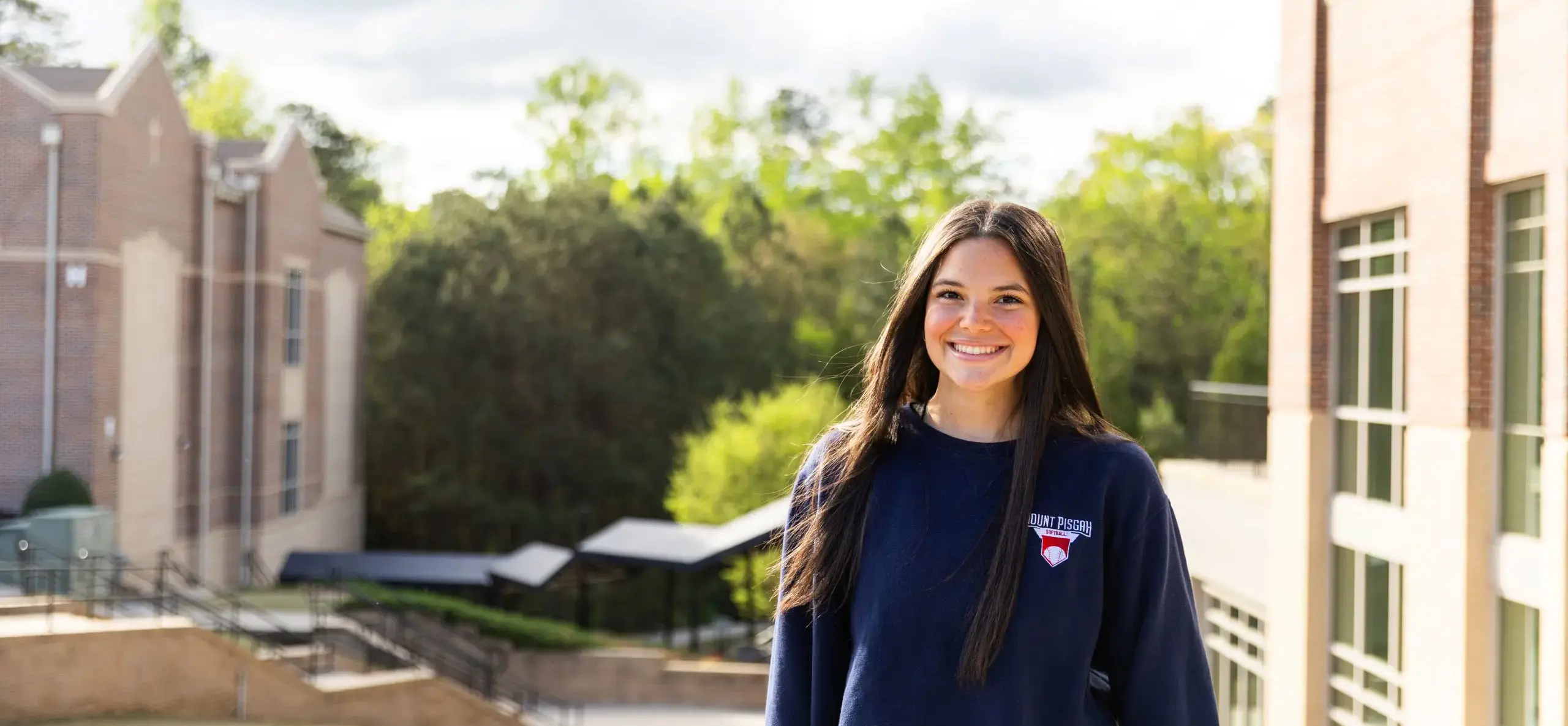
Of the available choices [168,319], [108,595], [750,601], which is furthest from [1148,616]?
[750,601]

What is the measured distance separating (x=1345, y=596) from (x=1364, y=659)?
2.71 feet

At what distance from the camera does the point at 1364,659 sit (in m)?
13.4

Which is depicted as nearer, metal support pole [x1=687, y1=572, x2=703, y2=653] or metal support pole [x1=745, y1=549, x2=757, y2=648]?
metal support pole [x1=745, y1=549, x2=757, y2=648]

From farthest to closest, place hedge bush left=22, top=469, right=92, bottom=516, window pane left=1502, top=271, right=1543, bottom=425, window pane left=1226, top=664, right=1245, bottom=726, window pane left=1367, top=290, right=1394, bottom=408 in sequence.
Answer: hedge bush left=22, top=469, right=92, bottom=516 < window pane left=1226, top=664, right=1245, bottom=726 < window pane left=1367, top=290, right=1394, bottom=408 < window pane left=1502, top=271, right=1543, bottom=425

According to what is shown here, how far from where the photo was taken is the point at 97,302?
21906 millimetres

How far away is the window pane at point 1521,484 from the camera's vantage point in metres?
10.5

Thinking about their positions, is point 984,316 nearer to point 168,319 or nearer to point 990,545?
point 990,545

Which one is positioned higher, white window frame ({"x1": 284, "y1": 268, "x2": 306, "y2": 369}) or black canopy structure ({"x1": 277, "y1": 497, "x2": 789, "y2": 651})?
white window frame ({"x1": 284, "y1": 268, "x2": 306, "y2": 369})

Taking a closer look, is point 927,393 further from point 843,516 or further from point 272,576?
point 272,576

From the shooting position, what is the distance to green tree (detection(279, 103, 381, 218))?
55.9 metres

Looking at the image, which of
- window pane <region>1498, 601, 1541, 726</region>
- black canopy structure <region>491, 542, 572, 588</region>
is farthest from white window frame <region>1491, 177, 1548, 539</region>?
black canopy structure <region>491, 542, 572, 588</region>

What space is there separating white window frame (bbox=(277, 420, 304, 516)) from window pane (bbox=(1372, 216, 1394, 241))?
2326 cm

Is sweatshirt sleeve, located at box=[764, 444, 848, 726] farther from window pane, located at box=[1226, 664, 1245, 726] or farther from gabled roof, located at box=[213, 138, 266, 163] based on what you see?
gabled roof, located at box=[213, 138, 266, 163]

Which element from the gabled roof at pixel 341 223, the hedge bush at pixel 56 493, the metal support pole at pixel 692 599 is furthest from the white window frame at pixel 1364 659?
the gabled roof at pixel 341 223
